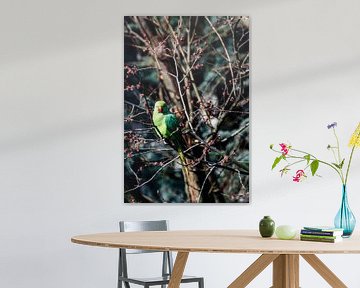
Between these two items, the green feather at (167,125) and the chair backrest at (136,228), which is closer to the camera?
the chair backrest at (136,228)

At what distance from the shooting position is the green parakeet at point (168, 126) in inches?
236

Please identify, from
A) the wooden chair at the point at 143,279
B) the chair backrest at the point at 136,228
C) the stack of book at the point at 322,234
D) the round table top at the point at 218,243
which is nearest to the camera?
the round table top at the point at 218,243

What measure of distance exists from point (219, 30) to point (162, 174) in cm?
118

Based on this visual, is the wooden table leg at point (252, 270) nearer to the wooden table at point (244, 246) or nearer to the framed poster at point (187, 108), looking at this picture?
the wooden table at point (244, 246)

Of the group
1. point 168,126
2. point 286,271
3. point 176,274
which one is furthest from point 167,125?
point 286,271

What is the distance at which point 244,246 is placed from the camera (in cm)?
349

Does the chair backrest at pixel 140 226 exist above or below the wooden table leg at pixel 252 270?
above

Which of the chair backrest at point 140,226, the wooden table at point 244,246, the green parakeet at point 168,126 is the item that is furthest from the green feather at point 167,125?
the wooden table at point 244,246

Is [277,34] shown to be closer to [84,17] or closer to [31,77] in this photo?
[84,17]

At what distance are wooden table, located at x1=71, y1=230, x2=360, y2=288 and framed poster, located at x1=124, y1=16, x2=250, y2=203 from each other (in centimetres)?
146

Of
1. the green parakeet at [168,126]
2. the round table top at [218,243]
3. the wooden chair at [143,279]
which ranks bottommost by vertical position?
the wooden chair at [143,279]

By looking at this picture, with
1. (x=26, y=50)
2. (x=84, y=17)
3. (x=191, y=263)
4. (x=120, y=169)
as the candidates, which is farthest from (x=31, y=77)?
(x=191, y=263)

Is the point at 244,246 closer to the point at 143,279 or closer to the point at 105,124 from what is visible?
the point at 143,279

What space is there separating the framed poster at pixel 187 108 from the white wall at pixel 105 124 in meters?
0.08
